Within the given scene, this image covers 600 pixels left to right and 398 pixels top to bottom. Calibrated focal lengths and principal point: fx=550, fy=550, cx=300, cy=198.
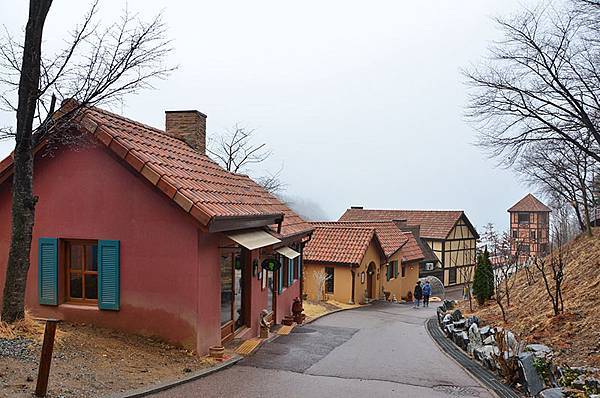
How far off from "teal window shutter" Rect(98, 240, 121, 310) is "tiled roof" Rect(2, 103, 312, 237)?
5.48 ft

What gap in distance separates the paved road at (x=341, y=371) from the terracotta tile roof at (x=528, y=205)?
4992 cm

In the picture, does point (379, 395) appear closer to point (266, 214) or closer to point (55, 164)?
point (266, 214)

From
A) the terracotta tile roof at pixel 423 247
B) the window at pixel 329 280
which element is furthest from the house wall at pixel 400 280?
the window at pixel 329 280

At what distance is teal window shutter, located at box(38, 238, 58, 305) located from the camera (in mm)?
11156

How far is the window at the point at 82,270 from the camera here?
36.8 ft

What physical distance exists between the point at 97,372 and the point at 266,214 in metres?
6.13

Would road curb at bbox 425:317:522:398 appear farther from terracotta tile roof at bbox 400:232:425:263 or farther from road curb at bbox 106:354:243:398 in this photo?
terracotta tile roof at bbox 400:232:425:263

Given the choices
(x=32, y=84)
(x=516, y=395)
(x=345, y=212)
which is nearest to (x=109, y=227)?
(x=32, y=84)

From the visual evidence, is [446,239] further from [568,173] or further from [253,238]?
[253,238]

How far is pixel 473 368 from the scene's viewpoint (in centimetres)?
1173

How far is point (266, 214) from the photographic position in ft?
43.8

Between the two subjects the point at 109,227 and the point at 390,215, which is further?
the point at 390,215

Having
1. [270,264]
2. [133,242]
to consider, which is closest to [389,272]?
[270,264]

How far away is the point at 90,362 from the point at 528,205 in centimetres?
6166
